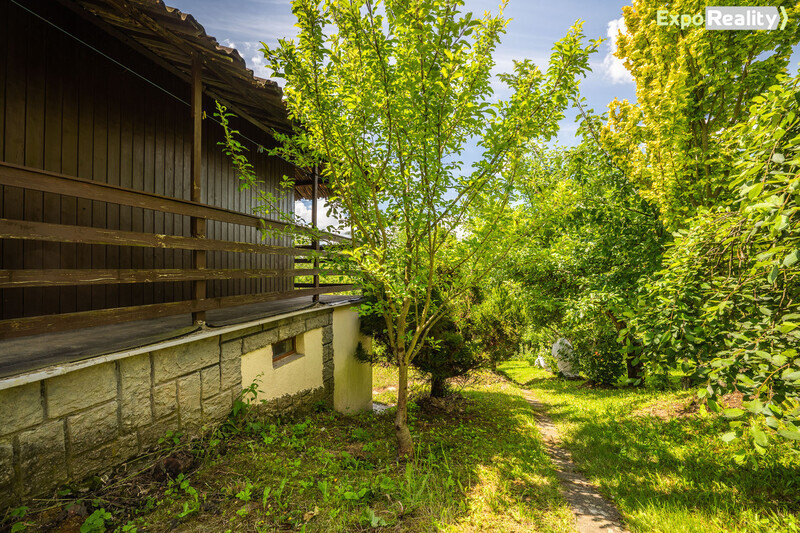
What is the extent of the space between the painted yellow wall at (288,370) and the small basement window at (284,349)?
84mm

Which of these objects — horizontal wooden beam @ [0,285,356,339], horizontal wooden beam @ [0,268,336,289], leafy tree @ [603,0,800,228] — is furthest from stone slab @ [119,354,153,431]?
leafy tree @ [603,0,800,228]

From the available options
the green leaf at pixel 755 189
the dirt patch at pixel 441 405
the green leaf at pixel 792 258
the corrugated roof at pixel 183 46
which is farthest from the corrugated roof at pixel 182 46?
the dirt patch at pixel 441 405

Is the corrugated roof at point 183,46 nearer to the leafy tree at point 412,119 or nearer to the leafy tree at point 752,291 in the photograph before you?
the leafy tree at point 412,119

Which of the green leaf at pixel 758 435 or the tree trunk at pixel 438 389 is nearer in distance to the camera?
the green leaf at pixel 758 435

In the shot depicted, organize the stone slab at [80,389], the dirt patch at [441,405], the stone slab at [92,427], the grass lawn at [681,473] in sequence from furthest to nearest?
the dirt patch at [441,405]
the grass lawn at [681,473]
the stone slab at [92,427]
the stone slab at [80,389]

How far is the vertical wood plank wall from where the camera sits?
12.4 ft

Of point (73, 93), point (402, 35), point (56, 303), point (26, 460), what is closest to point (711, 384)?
point (402, 35)

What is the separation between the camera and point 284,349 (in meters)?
5.63

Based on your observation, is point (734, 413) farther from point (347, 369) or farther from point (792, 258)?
point (347, 369)

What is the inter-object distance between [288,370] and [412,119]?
4034 millimetres

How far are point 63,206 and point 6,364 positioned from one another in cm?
250

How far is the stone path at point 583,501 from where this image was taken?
11.3 ft

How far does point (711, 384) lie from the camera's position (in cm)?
240

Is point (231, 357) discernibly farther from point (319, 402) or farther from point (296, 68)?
point (296, 68)
